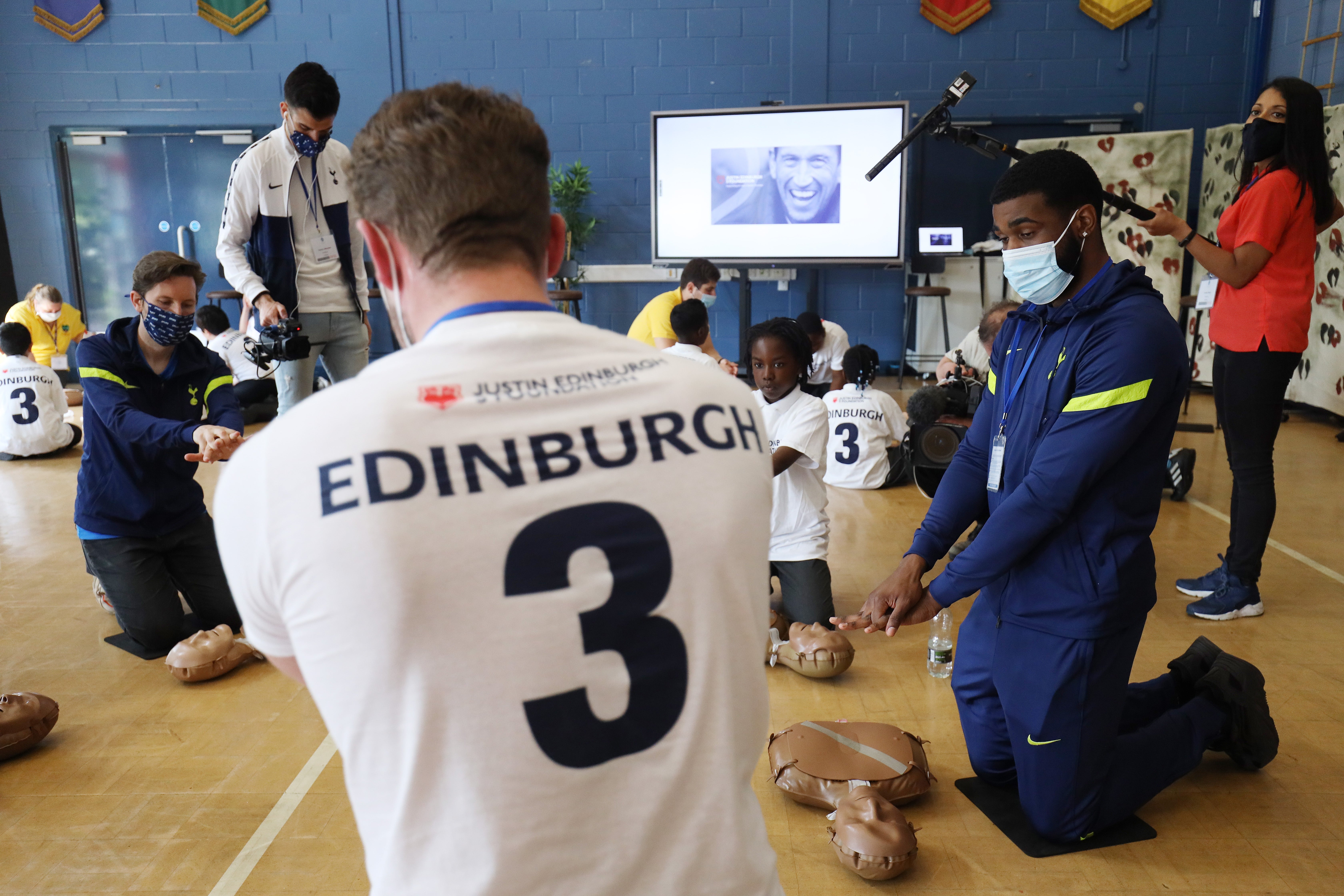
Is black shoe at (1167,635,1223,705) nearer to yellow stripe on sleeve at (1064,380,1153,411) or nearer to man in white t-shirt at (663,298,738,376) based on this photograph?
yellow stripe on sleeve at (1064,380,1153,411)

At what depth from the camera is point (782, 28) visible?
7.89 meters

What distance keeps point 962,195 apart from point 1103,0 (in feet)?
6.32

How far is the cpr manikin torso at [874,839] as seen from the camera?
5.62 ft

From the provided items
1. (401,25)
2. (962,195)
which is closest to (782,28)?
(962,195)

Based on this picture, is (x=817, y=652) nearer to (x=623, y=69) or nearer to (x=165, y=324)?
(x=165, y=324)

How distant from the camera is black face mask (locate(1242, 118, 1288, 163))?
→ 2.77 meters

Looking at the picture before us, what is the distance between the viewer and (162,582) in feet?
9.68

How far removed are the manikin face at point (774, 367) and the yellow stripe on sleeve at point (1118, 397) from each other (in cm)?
139

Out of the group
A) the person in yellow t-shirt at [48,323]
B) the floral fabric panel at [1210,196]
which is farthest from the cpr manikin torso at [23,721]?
the floral fabric panel at [1210,196]

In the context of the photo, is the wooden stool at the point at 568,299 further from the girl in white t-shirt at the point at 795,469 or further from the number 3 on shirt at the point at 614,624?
the number 3 on shirt at the point at 614,624

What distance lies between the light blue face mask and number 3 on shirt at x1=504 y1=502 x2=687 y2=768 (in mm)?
1323

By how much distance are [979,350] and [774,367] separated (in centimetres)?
255

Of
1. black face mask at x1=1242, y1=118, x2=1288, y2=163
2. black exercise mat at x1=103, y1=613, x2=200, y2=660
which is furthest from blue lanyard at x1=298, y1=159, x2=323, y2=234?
black face mask at x1=1242, y1=118, x2=1288, y2=163

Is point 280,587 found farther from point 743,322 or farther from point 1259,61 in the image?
point 1259,61
